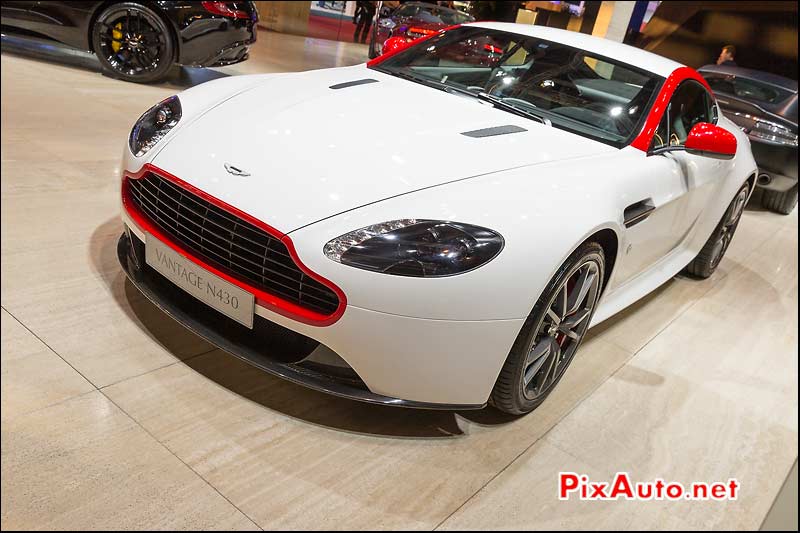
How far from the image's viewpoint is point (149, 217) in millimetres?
2145

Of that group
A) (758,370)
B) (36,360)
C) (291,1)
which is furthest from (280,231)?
(291,1)

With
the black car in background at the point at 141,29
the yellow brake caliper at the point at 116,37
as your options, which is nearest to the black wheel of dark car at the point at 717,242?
the black car in background at the point at 141,29

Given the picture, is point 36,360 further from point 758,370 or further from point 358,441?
point 758,370

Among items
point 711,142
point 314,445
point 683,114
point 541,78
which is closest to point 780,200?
point 683,114

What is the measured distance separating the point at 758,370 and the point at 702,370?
0.34 m

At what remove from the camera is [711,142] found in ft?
9.14

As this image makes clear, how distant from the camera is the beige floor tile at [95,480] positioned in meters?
1.59

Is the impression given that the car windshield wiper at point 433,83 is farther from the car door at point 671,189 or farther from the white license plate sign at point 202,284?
the white license plate sign at point 202,284

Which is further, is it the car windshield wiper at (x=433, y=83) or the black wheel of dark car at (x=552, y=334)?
the car windshield wiper at (x=433, y=83)

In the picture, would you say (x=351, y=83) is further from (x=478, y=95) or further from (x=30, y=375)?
(x=30, y=375)

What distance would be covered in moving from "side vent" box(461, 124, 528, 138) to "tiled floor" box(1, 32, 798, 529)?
92 centimetres

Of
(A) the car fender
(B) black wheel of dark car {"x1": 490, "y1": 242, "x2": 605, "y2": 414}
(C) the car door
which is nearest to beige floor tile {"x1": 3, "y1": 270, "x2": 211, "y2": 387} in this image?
(A) the car fender

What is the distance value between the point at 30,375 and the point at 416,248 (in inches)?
44.3

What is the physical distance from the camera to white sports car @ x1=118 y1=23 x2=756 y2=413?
1.82 m
